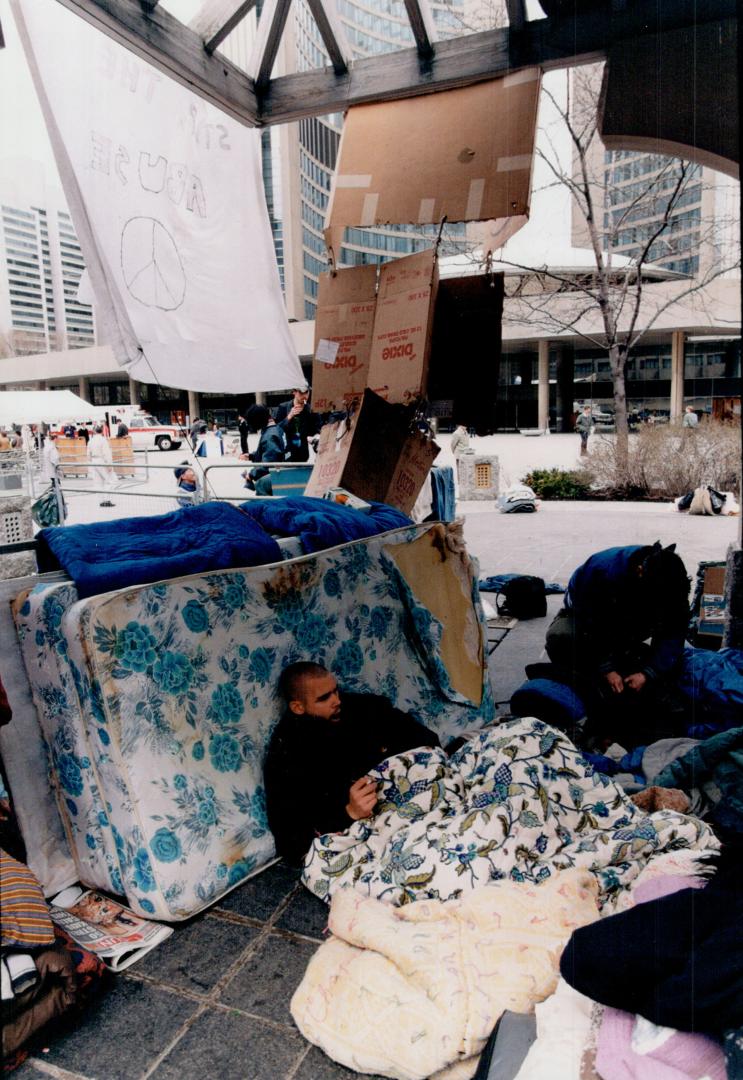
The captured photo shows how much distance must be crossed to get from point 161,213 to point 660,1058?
3533 mm

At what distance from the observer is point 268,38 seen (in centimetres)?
345

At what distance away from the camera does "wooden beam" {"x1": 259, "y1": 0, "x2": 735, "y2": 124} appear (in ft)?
9.16

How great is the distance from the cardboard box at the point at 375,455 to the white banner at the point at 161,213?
0.61m

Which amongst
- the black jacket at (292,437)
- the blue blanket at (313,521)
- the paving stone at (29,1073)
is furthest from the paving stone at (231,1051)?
the black jacket at (292,437)

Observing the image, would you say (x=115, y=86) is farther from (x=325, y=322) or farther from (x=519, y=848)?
(x=519, y=848)

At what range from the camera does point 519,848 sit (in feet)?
7.74

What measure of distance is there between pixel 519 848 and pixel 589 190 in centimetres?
1430

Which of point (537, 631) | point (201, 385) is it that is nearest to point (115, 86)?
point (201, 385)

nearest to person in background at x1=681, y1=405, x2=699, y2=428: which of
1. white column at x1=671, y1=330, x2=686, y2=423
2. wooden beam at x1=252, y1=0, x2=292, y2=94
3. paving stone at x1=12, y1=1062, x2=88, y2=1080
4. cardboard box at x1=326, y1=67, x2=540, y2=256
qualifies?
cardboard box at x1=326, y1=67, x2=540, y2=256

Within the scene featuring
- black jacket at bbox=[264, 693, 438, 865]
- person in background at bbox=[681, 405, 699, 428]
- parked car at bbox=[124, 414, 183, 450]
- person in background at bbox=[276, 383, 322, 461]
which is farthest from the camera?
parked car at bbox=[124, 414, 183, 450]

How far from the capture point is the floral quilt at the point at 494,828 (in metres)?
2.29

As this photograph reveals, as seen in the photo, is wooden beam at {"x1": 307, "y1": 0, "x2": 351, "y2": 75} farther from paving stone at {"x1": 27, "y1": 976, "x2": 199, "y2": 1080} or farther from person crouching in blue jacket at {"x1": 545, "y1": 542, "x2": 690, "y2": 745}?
paving stone at {"x1": 27, "y1": 976, "x2": 199, "y2": 1080}

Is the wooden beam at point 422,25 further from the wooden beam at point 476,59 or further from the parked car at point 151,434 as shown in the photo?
the parked car at point 151,434

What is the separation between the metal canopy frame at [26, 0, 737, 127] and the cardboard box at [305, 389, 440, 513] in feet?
4.53
